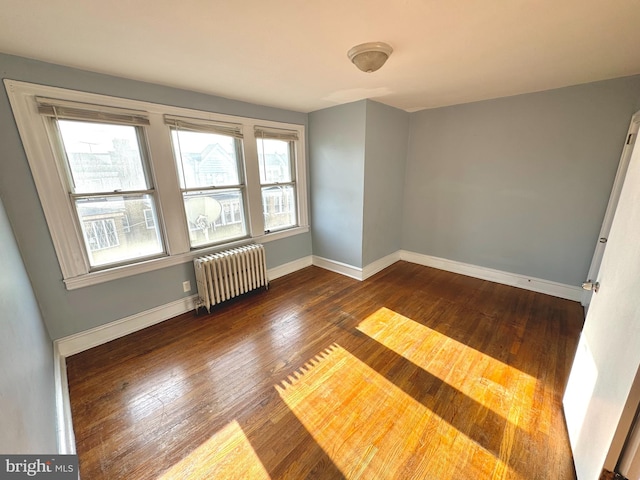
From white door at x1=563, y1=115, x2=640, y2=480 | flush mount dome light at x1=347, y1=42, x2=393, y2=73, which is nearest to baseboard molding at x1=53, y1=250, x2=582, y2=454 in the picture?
white door at x1=563, y1=115, x2=640, y2=480

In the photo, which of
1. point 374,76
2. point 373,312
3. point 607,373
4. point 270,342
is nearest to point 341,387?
point 270,342

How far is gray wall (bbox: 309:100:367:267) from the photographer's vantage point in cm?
316

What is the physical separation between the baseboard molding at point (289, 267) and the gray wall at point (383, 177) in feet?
3.31

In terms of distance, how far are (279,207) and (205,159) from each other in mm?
1176

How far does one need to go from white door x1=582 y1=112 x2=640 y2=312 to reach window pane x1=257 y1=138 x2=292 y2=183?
348 centimetres

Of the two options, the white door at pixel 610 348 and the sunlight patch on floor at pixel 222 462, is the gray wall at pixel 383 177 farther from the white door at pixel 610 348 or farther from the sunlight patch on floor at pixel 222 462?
the sunlight patch on floor at pixel 222 462

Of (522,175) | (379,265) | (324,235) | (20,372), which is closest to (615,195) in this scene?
(522,175)

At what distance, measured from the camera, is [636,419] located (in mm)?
897

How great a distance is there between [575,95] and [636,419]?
120 inches

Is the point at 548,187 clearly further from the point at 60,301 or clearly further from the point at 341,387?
the point at 60,301

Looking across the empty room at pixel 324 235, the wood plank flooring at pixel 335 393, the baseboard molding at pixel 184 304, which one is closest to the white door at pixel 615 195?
the empty room at pixel 324 235

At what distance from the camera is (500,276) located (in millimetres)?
3342

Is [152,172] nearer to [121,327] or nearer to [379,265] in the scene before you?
[121,327]

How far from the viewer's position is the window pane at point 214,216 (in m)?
2.77
